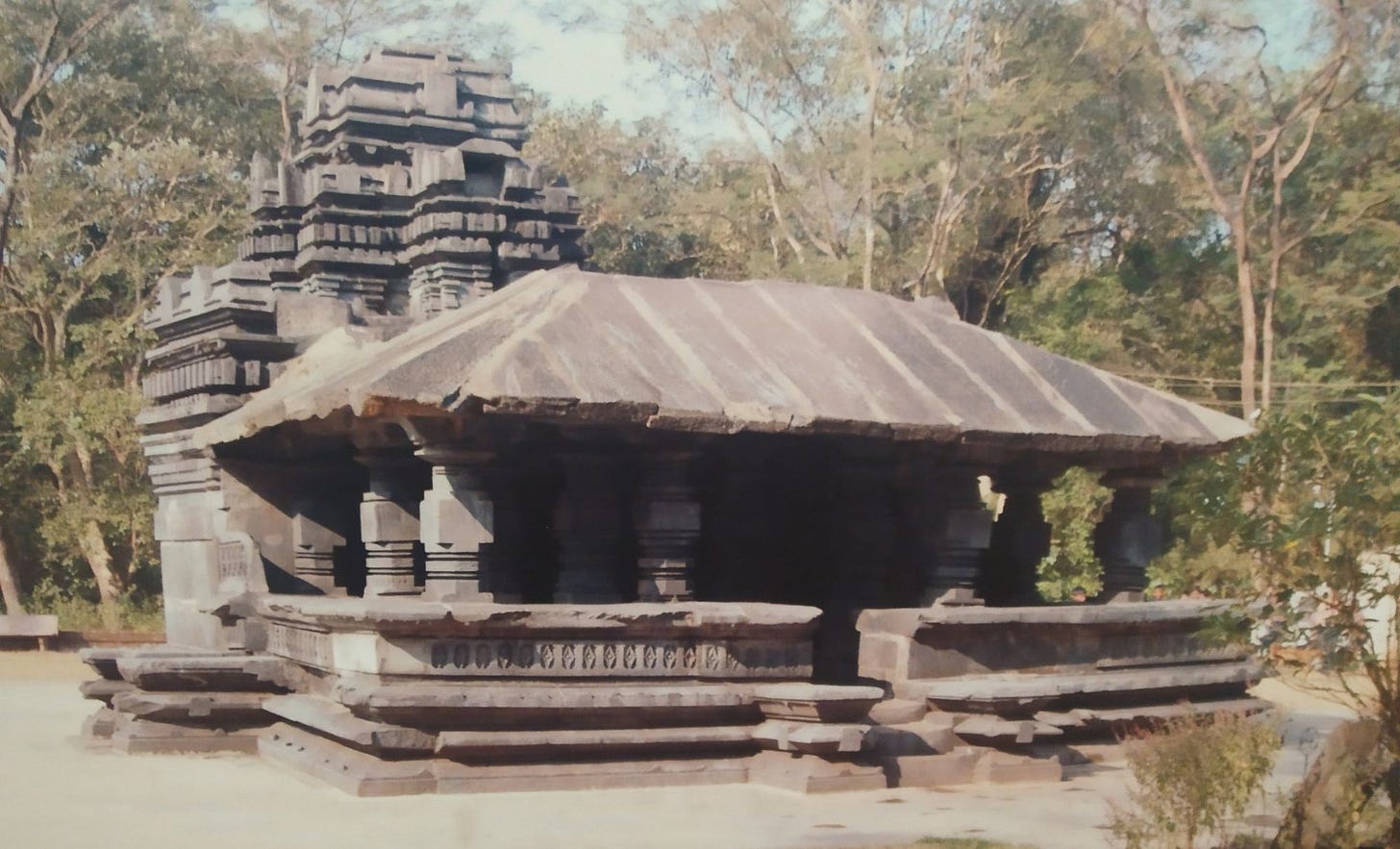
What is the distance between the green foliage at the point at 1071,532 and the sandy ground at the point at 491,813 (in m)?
11.8

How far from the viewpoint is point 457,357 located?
8141 mm

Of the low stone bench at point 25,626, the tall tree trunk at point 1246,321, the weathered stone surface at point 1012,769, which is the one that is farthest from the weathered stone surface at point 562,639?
the tall tree trunk at point 1246,321

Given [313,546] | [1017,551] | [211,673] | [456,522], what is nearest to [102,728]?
[211,673]

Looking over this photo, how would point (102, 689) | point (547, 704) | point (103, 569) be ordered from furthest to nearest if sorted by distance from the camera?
point (103, 569)
point (102, 689)
point (547, 704)

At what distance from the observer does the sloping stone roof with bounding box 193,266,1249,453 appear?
26.1 feet

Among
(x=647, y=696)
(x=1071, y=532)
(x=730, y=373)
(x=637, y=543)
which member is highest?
(x=730, y=373)

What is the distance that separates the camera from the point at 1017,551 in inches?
461

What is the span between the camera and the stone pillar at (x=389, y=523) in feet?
30.6

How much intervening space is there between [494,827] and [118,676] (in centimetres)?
482

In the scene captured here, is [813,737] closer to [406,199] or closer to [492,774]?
[492,774]

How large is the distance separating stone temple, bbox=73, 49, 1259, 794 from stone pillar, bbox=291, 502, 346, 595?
0.07 ft

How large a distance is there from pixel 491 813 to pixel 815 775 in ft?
5.42

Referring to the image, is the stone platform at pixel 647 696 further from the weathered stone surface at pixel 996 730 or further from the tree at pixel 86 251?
the tree at pixel 86 251

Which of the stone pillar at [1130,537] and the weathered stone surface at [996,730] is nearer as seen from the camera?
the weathered stone surface at [996,730]
